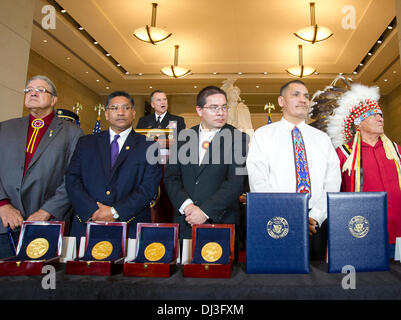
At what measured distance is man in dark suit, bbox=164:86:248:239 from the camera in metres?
1.68

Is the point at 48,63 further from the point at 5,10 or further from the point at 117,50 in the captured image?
the point at 5,10

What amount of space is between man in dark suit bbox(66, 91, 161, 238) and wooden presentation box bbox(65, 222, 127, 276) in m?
0.46

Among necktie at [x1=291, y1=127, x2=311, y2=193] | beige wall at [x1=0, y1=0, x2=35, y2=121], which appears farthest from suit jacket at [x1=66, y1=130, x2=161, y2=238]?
beige wall at [x1=0, y1=0, x2=35, y2=121]

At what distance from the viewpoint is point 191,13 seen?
6.84 metres

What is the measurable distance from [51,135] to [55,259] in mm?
1051

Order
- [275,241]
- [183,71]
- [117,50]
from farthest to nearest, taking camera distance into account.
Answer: [117,50], [183,71], [275,241]

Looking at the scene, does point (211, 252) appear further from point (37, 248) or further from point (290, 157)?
point (290, 157)

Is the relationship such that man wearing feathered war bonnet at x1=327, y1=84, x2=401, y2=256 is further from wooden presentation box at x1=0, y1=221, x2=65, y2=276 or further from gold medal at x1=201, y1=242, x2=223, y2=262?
wooden presentation box at x1=0, y1=221, x2=65, y2=276

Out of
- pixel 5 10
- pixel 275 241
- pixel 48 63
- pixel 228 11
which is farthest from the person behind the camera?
pixel 48 63

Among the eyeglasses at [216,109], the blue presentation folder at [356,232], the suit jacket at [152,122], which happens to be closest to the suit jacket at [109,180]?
the eyeglasses at [216,109]

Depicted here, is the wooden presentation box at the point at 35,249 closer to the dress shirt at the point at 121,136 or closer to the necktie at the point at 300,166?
the dress shirt at the point at 121,136

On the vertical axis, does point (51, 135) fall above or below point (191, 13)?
below
